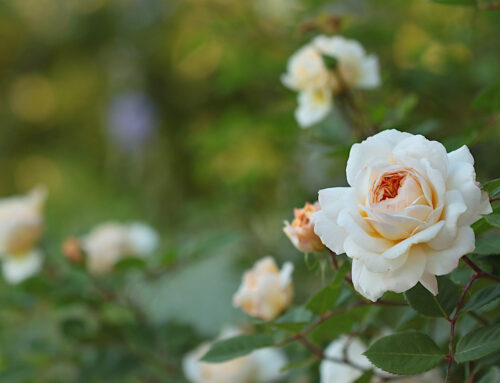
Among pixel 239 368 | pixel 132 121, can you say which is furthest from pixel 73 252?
pixel 132 121

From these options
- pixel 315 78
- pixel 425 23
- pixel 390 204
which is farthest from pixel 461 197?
pixel 425 23

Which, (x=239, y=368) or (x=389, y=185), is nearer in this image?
(x=389, y=185)

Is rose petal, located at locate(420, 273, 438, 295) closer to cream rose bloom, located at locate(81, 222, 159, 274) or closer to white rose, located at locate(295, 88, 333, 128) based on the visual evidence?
white rose, located at locate(295, 88, 333, 128)

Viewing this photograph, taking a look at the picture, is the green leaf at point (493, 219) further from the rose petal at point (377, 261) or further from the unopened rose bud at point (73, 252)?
the unopened rose bud at point (73, 252)

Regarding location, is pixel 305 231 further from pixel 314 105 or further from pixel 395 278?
pixel 314 105

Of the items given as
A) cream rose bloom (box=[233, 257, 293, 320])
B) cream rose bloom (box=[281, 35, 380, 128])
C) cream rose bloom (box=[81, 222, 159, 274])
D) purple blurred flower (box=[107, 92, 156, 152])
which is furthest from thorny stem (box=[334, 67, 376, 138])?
purple blurred flower (box=[107, 92, 156, 152])

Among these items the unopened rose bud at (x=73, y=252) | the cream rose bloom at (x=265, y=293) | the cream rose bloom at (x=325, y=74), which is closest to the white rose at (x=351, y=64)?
the cream rose bloom at (x=325, y=74)

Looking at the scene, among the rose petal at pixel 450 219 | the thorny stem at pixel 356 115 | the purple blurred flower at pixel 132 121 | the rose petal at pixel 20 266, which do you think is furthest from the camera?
the purple blurred flower at pixel 132 121
